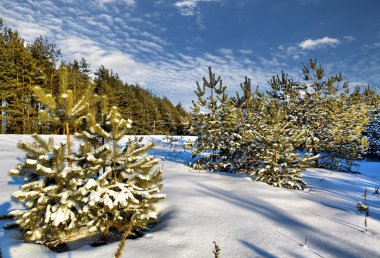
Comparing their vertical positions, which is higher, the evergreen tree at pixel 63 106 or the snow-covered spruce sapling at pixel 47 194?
the evergreen tree at pixel 63 106

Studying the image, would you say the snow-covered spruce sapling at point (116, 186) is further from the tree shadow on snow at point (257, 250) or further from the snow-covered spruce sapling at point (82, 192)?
the tree shadow on snow at point (257, 250)

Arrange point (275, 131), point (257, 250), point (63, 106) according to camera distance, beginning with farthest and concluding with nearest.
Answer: point (275, 131)
point (63, 106)
point (257, 250)

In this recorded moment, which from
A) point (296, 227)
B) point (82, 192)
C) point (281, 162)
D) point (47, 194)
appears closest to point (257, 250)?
point (296, 227)

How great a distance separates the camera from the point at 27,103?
85.5 feet

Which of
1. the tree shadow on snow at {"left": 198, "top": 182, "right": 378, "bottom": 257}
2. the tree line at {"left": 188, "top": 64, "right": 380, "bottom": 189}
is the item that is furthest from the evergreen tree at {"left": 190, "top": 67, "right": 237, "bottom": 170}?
the tree shadow on snow at {"left": 198, "top": 182, "right": 378, "bottom": 257}

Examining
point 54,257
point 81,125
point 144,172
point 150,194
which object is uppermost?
point 81,125

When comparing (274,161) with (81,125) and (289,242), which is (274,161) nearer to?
(289,242)

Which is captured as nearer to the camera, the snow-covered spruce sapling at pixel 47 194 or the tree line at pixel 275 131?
the snow-covered spruce sapling at pixel 47 194

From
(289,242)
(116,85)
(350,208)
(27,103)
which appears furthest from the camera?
(116,85)

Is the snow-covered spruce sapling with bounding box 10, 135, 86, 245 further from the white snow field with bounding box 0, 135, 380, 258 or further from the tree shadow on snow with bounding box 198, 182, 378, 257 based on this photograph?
the tree shadow on snow with bounding box 198, 182, 378, 257

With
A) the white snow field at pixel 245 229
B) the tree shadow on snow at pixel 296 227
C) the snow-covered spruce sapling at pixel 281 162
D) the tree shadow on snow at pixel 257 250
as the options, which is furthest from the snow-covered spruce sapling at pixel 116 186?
the snow-covered spruce sapling at pixel 281 162

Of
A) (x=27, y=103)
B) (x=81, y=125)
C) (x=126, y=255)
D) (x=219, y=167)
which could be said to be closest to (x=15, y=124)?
(x=27, y=103)

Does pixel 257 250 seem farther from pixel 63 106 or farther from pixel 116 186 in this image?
pixel 63 106

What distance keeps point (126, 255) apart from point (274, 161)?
621 cm
